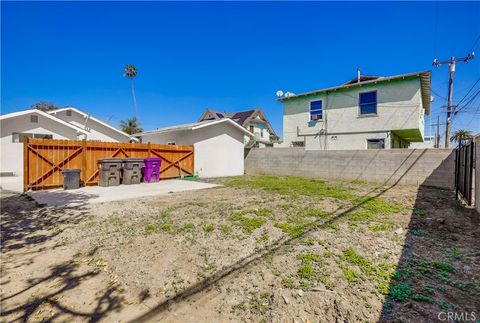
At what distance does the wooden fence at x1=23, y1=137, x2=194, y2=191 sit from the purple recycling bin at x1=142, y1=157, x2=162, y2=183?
83 cm

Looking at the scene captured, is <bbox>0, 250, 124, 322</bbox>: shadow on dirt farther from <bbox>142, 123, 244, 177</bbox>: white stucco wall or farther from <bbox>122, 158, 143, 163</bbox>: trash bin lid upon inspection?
<bbox>142, 123, 244, 177</bbox>: white stucco wall

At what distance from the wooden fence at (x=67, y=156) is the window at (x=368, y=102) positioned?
1205 centimetres

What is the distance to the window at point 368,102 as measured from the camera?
14023mm

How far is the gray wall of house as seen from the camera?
941cm

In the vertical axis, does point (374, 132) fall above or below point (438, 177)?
above

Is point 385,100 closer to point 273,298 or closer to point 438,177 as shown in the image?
point 438,177

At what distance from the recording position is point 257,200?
24.0 feet

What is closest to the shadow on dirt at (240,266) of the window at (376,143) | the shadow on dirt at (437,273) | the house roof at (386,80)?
the shadow on dirt at (437,273)

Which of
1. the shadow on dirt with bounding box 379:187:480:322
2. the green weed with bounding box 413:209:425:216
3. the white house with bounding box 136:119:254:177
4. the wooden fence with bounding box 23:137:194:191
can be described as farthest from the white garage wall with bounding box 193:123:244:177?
the shadow on dirt with bounding box 379:187:480:322

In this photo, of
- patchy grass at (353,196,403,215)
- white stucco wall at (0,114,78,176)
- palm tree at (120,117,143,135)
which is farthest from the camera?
palm tree at (120,117,143,135)

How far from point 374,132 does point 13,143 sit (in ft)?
69.8

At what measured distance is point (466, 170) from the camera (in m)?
6.49

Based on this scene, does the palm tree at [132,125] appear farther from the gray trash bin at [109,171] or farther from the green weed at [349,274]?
the green weed at [349,274]

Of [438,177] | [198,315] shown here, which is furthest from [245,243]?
[438,177]
